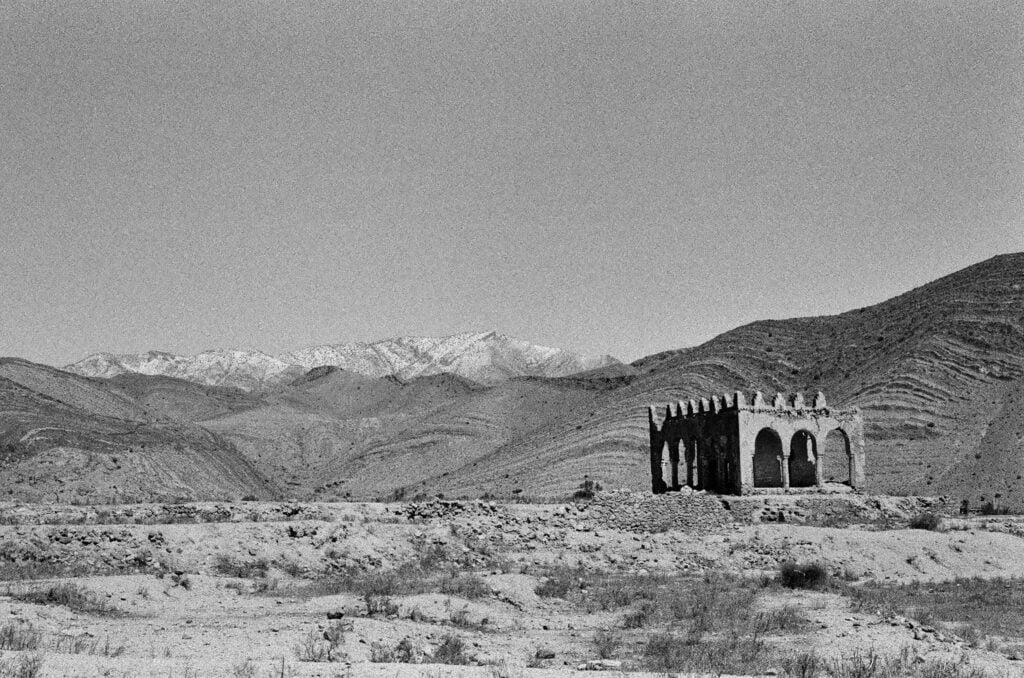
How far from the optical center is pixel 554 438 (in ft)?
197

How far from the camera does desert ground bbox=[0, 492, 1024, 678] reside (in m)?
11.8

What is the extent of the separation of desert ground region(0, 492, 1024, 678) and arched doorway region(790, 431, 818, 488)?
4.86 meters

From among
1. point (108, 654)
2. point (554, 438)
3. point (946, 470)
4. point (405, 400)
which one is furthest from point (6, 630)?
point (405, 400)

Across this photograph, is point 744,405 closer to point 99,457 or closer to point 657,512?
point 657,512

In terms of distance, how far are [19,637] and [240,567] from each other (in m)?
9.84

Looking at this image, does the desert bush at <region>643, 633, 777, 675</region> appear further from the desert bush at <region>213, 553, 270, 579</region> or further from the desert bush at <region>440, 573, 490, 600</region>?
the desert bush at <region>213, 553, 270, 579</region>

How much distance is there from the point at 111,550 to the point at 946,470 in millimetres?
36226

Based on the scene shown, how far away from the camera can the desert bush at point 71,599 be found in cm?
1472

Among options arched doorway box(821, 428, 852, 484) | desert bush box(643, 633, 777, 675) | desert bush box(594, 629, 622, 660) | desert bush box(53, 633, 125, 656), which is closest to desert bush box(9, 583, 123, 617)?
desert bush box(53, 633, 125, 656)

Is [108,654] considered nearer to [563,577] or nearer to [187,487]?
[563,577]

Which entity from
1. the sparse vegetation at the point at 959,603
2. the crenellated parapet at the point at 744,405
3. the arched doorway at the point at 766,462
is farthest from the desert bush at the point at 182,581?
the arched doorway at the point at 766,462

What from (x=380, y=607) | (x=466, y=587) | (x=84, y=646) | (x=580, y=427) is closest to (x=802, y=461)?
(x=466, y=587)

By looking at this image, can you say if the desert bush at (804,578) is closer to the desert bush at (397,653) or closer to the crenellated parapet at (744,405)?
the desert bush at (397,653)

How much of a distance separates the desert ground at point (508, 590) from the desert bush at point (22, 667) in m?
0.04
